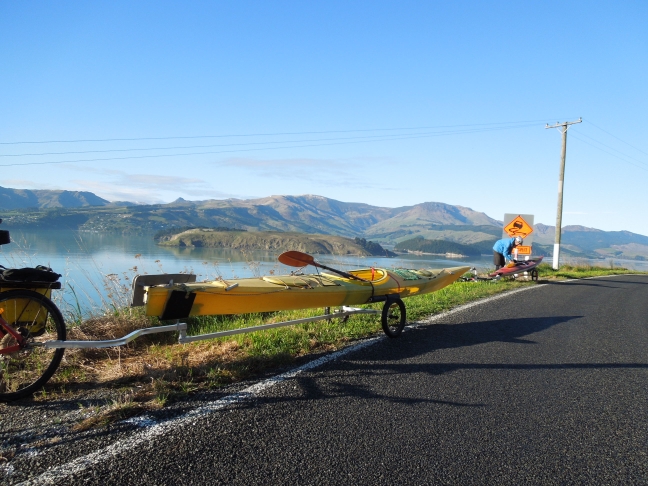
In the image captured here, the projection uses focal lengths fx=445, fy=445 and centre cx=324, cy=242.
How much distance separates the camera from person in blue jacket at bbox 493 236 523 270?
14812mm

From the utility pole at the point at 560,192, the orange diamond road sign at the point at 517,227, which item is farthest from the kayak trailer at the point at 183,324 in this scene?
the utility pole at the point at 560,192

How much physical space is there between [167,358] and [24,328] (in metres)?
1.26

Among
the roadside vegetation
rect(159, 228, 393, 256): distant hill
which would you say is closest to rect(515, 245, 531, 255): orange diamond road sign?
the roadside vegetation

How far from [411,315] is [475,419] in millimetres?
4061

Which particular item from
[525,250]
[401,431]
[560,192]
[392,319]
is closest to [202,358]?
[401,431]

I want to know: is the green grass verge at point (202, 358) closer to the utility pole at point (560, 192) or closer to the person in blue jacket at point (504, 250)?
the person in blue jacket at point (504, 250)

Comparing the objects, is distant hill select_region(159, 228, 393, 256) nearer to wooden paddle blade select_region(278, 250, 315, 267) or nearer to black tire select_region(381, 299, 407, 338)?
black tire select_region(381, 299, 407, 338)

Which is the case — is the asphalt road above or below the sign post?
below

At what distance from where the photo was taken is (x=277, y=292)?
514 centimetres

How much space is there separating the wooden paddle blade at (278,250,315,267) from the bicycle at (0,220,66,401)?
94.3 inches

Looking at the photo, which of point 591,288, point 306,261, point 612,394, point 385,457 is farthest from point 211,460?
point 591,288

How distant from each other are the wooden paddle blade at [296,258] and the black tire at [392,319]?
1136 millimetres

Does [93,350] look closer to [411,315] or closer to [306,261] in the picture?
[306,261]

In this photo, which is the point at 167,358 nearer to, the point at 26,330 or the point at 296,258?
the point at 26,330
